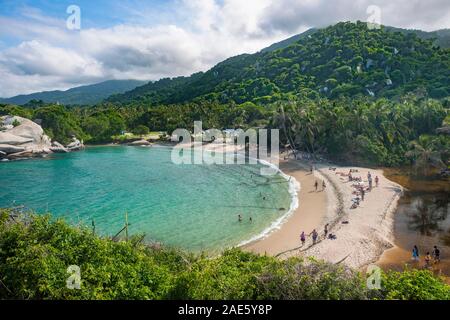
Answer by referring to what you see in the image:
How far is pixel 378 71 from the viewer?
110312 mm

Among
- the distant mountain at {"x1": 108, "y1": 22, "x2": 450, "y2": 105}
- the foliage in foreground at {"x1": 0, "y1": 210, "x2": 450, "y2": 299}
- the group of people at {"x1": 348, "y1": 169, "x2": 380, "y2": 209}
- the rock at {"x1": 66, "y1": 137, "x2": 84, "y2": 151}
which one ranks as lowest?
the group of people at {"x1": 348, "y1": 169, "x2": 380, "y2": 209}

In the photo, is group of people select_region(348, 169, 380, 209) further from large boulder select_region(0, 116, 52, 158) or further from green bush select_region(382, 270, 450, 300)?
large boulder select_region(0, 116, 52, 158)

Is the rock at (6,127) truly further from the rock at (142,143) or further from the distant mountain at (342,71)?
the distant mountain at (342,71)

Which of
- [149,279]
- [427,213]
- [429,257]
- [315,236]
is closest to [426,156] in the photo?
[427,213]

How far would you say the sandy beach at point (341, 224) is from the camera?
24047mm

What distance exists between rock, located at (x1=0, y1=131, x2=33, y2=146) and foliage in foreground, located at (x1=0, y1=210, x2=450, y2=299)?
69.7m

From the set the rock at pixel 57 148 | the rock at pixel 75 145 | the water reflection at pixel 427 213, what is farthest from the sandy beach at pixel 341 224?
the rock at pixel 75 145

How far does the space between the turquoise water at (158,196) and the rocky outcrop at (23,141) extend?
289 inches

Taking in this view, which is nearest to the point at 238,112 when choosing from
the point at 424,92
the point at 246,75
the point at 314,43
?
the point at 424,92

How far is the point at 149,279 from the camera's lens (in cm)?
1222

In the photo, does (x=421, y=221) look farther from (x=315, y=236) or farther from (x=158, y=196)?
(x=158, y=196)
